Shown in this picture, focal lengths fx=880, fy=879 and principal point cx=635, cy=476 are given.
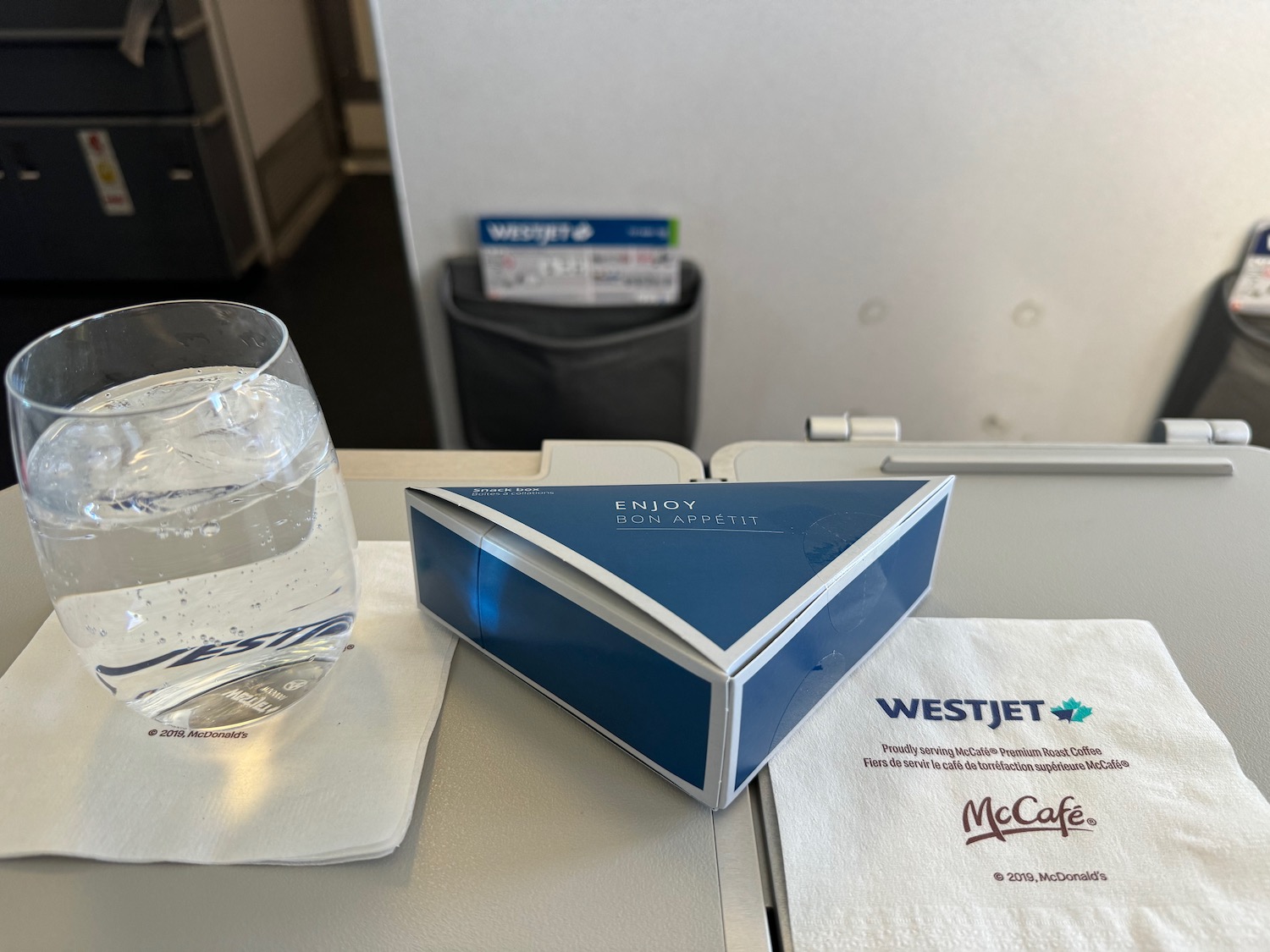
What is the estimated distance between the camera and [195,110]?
1.83 m

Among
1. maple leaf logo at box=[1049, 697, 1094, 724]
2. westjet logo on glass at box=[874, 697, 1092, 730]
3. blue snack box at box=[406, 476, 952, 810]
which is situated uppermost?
blue snack box at box=[406, 476, 952, 810]

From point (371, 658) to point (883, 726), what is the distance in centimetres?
26

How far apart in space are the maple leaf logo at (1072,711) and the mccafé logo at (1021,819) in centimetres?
5

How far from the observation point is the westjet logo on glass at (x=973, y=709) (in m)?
0.42

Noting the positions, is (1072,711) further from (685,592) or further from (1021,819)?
(685,592)

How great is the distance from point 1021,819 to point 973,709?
0.20ft

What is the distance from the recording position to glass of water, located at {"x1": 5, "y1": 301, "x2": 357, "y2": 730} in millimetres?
343

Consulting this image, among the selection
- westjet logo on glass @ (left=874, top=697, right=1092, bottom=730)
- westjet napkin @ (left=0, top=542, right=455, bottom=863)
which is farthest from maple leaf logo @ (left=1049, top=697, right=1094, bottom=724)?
westjet napkin @ (left=0, top=542, right=455, bottom=863)

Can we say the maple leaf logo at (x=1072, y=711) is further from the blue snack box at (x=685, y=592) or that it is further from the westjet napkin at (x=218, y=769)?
the westjet napkin at (x=218, y=769)

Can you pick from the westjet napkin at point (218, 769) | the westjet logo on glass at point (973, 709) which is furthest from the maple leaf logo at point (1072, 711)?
the westjet napkin at point (218, 769)

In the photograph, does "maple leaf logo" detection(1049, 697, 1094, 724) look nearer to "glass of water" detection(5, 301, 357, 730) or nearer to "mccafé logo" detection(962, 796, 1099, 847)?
"mccafé logo" detection(962, 796, 1099, 847)

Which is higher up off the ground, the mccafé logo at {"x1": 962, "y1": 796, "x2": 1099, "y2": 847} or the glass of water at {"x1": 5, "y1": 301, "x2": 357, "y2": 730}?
the glass of water at {"x1": 5, "y1": 301, "x2": 357, "y2": 730}

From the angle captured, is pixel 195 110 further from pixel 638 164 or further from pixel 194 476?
pixel 194 476

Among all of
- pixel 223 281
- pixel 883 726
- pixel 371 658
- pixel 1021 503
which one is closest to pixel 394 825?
pixel 371 658
